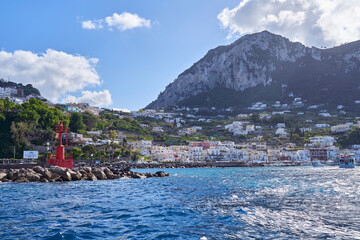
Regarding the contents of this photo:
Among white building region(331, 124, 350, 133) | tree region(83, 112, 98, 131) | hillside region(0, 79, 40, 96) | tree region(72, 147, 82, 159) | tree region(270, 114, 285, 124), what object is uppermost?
hillside region(0, 79, 40, 96)

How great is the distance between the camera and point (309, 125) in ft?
473

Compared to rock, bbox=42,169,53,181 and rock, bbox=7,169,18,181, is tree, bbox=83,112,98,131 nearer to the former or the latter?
rock, bbox=7,169,18,181

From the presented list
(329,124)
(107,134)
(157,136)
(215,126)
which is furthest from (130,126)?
(329,124)

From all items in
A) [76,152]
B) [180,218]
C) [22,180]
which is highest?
[76,152]

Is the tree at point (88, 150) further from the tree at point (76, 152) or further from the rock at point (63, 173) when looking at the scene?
the rock at point (63, 173)

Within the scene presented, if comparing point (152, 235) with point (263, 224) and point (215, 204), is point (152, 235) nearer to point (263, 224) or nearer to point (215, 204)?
point (263, 224)

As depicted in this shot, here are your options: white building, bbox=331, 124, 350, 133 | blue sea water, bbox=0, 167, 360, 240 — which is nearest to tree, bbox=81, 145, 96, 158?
blue sea water, bbox=0, 167, 360, 240

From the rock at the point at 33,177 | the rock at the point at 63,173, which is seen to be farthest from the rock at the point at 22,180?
the rock at the point at 63,173

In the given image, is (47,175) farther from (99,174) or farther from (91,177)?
(99,174)

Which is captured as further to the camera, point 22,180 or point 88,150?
point 88,150

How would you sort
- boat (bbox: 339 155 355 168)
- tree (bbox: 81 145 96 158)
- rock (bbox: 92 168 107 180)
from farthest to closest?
1. tree (bbox: 81 145 96 158)
2. boat (bbox: 339 155 355 168)
3. rock (bbox: 92 168 107 180)

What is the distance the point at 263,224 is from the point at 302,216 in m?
2.74

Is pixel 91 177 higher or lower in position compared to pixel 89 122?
lower

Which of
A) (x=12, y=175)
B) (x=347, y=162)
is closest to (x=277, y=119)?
(x=347, y=162)
